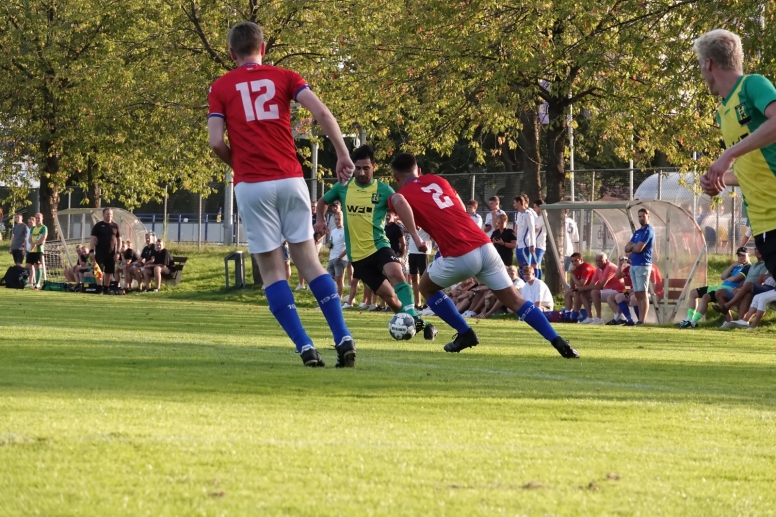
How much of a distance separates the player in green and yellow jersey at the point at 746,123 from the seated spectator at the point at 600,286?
50.3 ft

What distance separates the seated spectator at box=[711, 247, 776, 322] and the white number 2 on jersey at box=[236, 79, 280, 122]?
43.1ft

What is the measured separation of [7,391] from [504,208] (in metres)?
30.7

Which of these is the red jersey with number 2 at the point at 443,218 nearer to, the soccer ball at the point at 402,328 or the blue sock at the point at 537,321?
the blue sock at the point at 537,321

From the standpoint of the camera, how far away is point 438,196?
11.4 m

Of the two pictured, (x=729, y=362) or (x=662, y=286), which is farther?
(x=662, y=286)

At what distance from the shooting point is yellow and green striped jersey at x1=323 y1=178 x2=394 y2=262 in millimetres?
14281

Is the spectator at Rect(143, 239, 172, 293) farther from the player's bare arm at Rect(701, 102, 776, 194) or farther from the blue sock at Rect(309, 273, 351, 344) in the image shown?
the player's bare arm at Rect(701, 102, 776, 194)

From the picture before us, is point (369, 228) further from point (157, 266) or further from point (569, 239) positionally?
point (157, 266)

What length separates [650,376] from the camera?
9.63m

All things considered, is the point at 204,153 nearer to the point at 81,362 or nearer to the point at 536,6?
the point at 536,6

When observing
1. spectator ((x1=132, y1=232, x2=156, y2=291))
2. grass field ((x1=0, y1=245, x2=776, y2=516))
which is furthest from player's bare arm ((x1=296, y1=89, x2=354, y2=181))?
spectator ((x1=132, y1=232, x2=156, y2=291))

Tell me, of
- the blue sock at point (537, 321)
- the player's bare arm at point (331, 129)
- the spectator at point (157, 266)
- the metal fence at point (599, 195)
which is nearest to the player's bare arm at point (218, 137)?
the player's bare arm at point (331, 129)

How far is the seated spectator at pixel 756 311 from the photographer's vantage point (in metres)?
19.9

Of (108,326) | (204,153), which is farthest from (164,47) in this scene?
(108,326)
